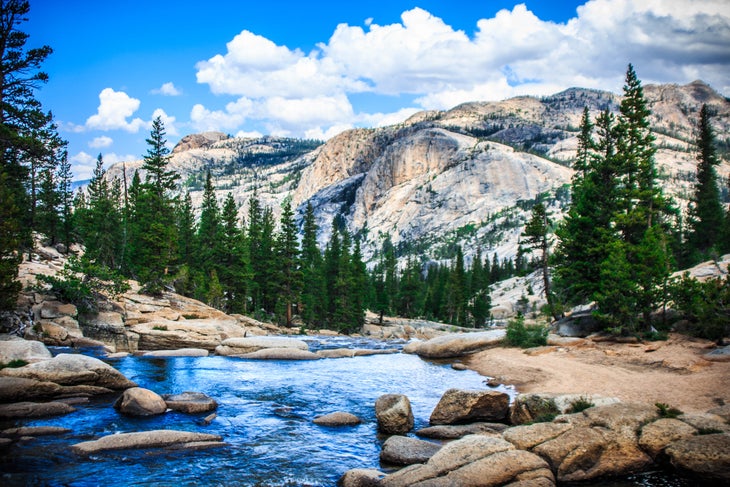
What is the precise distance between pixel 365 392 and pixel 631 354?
15.9m

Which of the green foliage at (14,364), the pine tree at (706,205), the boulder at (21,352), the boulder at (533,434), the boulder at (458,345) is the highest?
the pine tree at (706,205)

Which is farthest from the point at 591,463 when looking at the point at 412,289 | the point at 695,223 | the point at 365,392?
the point at 412,289

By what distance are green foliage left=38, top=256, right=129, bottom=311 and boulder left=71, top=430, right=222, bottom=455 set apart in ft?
72.9

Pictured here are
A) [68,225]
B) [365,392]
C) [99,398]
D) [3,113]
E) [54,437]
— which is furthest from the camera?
[68,225]

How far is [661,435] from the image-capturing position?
1133cm

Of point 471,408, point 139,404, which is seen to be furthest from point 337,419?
point 139,404

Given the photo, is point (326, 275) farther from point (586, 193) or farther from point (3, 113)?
point (3, 113)

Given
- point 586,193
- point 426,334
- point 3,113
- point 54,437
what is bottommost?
point 426,334

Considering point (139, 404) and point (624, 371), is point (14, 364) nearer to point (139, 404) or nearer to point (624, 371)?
point (139, 404)

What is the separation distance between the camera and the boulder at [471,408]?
16141 millimetres

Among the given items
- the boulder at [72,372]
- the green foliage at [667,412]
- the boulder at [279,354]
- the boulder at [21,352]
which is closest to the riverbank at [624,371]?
the green foliage at [667,412]

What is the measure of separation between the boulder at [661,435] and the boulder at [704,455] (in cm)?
24

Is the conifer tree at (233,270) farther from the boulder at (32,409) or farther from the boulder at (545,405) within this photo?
the boulder at (545,405)

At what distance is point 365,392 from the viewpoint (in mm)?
21891
